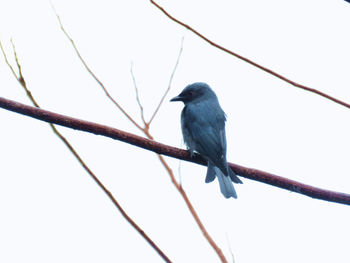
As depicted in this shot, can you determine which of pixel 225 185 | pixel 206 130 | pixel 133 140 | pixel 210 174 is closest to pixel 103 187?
pixel 133 140

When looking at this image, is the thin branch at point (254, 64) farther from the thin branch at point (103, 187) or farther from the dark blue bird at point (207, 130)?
the dark blue bird at point (207, 130)

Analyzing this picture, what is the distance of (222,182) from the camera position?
467 cm

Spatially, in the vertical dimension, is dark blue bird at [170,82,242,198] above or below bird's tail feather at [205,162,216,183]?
above

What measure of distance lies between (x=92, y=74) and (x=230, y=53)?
1384 millimetres

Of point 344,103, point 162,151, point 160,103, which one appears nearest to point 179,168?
point 160,103

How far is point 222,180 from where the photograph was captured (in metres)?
4.71

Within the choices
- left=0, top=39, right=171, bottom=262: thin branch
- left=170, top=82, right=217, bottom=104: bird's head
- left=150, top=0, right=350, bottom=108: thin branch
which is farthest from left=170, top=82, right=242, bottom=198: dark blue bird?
left=150, top=0, right=350, bottom=108: thin branch

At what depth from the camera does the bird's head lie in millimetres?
6291

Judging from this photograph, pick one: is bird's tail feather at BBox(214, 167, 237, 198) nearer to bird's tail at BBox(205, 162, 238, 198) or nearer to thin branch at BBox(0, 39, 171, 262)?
bird's tail at BBox(205, 162, 238, 198)

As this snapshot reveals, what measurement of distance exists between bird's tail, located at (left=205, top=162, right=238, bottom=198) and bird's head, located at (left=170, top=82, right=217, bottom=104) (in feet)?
5.02

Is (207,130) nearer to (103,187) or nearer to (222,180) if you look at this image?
(222,180)

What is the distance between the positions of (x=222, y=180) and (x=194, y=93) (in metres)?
1.89

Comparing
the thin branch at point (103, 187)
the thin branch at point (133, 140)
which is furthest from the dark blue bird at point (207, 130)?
the thin branch at point (103, 187)

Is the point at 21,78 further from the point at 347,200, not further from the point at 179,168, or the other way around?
the point at 347,200
